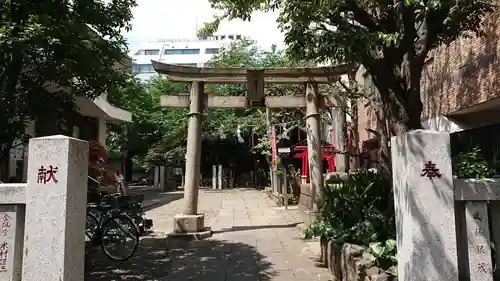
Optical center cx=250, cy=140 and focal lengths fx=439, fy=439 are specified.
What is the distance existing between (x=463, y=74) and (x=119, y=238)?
8.57m

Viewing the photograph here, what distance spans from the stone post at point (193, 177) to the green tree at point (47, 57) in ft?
16.0

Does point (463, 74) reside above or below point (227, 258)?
above

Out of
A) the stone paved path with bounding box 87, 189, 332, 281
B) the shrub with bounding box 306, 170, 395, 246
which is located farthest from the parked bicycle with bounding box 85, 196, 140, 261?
the shrub with bounding box 306, 170, 395, 246

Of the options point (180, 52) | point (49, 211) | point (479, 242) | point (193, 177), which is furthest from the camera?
point (180, 52)

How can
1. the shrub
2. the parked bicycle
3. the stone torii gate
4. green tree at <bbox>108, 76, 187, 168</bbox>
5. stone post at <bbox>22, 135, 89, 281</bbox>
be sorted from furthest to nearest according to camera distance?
green tree at <bbox>108, 76, 187, 168</bbox> < the stone torii gate < the parked bicycle < the shrub < stone post at <bbox>22, 135, 89, 281</bbox>

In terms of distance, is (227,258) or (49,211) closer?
(49,211)

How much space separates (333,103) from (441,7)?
7170 millimetres

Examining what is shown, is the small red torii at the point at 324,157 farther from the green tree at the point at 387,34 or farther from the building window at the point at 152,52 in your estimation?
the building window at the point at 152,52

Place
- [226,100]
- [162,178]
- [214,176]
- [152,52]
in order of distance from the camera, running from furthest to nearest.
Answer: [152,52], [214,176], [162,178], [226,100]

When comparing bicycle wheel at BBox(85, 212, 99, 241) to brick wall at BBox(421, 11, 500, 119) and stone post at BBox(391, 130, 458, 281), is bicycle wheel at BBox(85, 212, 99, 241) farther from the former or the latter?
brick wall at BBox(421, 11, 500, 119)

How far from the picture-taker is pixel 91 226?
324 inches

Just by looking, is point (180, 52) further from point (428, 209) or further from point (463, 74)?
point (428, 209)

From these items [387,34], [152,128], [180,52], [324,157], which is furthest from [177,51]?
[387,34]

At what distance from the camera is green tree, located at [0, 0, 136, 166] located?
5.21 m
